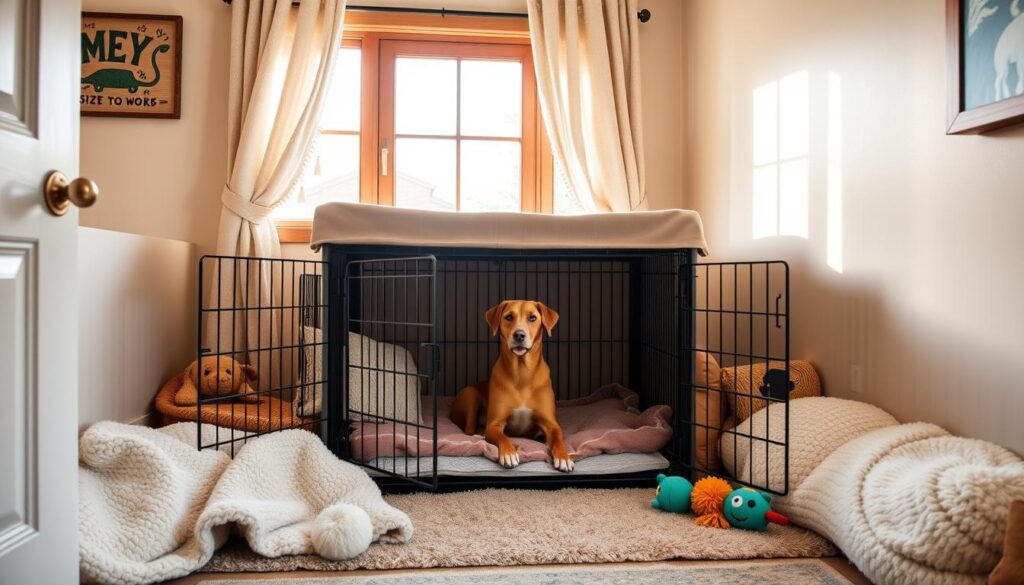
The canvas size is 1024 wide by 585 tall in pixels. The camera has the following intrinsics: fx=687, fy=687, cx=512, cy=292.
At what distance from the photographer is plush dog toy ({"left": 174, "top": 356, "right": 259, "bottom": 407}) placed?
2842 mm

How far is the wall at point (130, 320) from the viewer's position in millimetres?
2395

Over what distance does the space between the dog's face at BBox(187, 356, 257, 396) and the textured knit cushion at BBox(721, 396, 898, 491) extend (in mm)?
1991

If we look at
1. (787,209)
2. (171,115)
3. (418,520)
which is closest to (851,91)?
(787,209)

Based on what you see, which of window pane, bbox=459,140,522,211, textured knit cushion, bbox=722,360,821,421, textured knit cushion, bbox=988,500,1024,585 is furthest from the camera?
window pane, bbox=459,140,522,211

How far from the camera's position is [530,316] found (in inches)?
107

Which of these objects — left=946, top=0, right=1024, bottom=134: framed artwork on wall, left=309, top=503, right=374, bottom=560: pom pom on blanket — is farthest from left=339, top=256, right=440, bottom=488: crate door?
left=946, top=0, right=1024, bottom=134: framed artwork on wall

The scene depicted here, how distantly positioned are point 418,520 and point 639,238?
124 centimetres

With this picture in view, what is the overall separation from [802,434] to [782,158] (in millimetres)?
1226

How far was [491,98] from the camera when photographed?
377cm

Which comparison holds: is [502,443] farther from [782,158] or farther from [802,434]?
[782,158]

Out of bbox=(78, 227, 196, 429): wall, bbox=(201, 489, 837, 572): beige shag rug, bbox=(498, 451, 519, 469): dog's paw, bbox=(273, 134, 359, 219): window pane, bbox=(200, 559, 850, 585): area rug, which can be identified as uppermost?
bbox=(273, 134, 359, 219): window pane

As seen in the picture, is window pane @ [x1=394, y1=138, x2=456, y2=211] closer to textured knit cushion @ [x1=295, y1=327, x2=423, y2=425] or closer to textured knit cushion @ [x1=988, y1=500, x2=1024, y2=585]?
textured knit cushion @ [x1=295, y1=327, x2=423, y2=425]

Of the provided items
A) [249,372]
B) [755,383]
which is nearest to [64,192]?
[249,372]

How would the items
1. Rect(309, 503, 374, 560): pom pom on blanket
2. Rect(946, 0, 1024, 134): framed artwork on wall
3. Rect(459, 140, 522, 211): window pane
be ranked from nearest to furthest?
Rect(946, 0, 1024, 134): framed artwork on wall
Rect(309, 503, 374, 560): pom pom on blanket
Rect(459, 140, 522, 211): window pane
